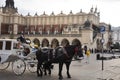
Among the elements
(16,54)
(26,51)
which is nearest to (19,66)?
(16,54)

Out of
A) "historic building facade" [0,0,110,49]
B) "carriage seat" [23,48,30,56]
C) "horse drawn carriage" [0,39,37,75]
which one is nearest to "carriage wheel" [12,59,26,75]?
"horse drawn carriage" [0,39,37,75]

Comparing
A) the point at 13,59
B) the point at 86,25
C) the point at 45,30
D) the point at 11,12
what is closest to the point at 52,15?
the point at 45,30

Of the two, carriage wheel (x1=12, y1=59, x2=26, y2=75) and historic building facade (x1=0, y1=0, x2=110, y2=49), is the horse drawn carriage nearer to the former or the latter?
carriage wheel (x1=12, y1=59, x2=26, y2=75)

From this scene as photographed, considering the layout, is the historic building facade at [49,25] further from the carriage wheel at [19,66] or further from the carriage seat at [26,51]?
the carriage wheel at [19,66]

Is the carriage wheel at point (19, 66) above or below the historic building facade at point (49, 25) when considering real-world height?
below

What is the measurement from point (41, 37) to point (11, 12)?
64.5 feet

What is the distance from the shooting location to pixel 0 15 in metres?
83.2

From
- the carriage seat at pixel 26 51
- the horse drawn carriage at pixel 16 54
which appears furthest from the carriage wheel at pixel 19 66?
the carriage seat at pixel 26 51

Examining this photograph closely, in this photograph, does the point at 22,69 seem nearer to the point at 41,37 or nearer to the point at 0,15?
the point at 41,37

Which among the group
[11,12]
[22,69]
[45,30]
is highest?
[11,12]

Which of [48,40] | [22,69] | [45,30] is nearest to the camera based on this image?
[22,69]

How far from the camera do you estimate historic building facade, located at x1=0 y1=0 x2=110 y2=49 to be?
73.4 m

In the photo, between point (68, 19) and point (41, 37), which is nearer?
point (41, 37)

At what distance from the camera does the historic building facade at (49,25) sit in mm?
73400
